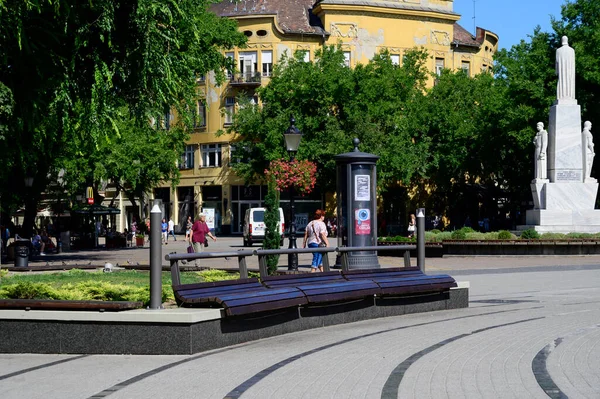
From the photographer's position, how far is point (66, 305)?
1189 centimetres

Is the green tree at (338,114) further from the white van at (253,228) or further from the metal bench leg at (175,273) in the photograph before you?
the metal bench leg at (175,273)

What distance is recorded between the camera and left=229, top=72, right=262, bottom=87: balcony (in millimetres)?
78375

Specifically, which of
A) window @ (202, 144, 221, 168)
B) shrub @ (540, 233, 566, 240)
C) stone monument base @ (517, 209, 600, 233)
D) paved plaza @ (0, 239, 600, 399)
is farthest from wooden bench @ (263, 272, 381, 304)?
window @ (202, 144, 221, 168)

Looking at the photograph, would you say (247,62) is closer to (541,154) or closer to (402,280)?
(541,154)

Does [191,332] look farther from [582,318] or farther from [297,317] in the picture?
[582,318]

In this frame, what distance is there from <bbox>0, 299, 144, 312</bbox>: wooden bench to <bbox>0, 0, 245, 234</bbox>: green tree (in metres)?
10.1

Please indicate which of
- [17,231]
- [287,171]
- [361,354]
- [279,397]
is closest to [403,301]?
[361,354]

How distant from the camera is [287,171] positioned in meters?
41.3

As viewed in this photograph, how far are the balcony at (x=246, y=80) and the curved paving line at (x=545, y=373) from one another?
220 ft

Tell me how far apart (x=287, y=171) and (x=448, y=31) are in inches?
1768

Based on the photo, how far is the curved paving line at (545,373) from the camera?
872 centimetres

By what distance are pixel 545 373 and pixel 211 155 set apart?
72451 millimetres

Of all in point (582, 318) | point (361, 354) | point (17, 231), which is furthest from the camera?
point (17, 231)

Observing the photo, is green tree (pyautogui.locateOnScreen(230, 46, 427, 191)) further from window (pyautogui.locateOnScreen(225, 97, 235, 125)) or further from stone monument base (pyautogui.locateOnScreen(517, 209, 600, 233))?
stone monument base (pyautogui.locateOnScreen(517, 209, 600, 233))
